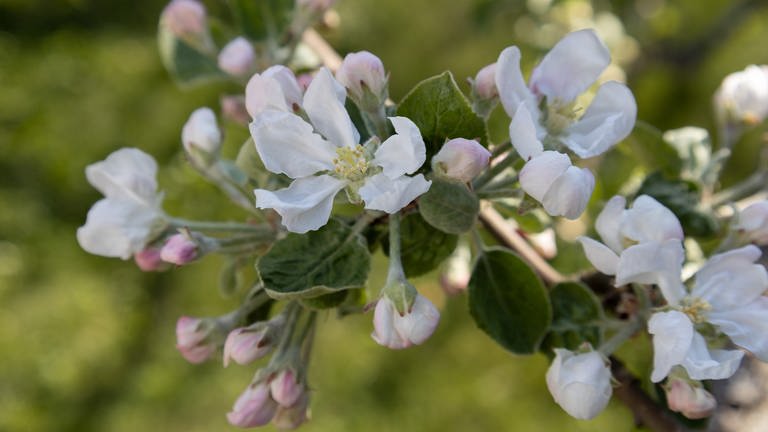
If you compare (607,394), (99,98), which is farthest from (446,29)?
(607,394)

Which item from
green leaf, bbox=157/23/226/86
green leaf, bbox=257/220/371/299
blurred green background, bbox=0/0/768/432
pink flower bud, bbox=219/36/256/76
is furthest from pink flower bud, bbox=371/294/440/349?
blurred green background, bbox=0/0/768/432

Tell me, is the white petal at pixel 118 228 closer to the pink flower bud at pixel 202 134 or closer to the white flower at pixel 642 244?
the pink flower bud at pixel 202 134

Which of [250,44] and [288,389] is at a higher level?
[250,44]

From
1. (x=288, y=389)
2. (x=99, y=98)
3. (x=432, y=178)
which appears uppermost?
(x=432, y=178)

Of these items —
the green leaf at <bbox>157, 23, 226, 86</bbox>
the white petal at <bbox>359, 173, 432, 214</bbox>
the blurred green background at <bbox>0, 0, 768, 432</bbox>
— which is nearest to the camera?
the white petal at <bbox>359, 173, 432, 214</bbox>

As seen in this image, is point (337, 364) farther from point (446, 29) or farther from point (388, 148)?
point (388, 148)

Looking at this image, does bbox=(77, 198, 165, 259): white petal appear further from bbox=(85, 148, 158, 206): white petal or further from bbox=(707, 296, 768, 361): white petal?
bbox=(707, 296, 768, 361): white petal
